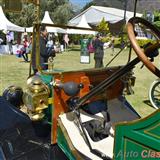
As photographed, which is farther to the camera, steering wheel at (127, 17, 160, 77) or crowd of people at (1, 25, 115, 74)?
crowd of people at (1, 25, 115, 74)

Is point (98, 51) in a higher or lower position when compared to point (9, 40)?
A: higher

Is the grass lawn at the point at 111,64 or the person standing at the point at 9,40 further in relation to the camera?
the person standing at the point at 9,40

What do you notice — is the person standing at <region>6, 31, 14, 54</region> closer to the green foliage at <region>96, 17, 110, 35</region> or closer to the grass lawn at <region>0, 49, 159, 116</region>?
the grass lawn at <region>0, 49, 159, 116</region>

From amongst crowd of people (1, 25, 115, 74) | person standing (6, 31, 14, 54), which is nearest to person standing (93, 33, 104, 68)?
crowd of people (1, 25, 115, 74)

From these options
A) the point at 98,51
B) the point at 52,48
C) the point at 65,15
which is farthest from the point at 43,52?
the point at 65,15

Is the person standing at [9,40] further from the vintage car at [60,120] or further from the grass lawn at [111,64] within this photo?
the vintage car at [60,120]

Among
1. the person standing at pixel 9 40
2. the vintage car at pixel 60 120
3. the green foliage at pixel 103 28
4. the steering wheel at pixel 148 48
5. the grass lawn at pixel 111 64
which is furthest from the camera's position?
the person standing at pixel 9 40

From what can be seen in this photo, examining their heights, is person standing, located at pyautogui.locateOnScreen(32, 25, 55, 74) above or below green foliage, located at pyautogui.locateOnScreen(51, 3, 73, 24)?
below

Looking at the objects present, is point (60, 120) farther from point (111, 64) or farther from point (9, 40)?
point (9, 40)

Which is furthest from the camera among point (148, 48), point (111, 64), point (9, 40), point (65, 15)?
point (9, 40)

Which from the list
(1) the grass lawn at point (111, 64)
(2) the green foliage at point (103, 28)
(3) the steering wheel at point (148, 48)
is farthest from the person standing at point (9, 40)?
(3) the steering wheel at point (148, 48)

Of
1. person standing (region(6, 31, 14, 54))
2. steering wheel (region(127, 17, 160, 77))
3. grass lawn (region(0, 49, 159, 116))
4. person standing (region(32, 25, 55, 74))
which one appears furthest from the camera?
person standing (region(6, 31, 14, 54))

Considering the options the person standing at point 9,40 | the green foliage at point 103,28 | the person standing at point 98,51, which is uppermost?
the green foliage at point 103,28

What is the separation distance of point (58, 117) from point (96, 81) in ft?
1.48
